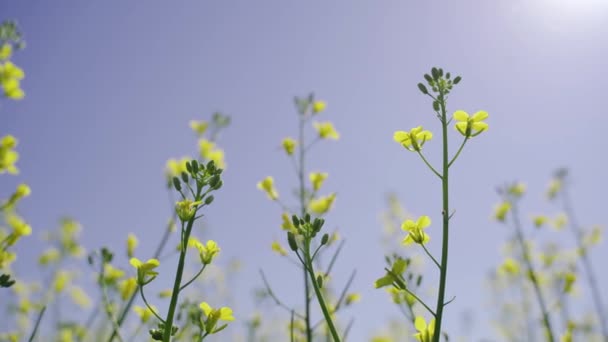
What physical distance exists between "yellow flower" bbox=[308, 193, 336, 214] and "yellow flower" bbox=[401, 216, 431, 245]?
162 centimetres

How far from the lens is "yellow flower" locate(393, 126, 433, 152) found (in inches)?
88.8

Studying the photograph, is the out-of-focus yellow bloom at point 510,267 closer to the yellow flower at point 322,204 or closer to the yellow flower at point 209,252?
the yellow flower at point 322,204

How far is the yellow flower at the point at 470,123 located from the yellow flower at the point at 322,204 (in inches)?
65.3

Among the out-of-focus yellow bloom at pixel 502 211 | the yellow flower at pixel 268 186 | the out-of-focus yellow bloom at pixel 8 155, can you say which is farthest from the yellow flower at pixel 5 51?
the out-of-focus yellow bloom at pixel 502 211

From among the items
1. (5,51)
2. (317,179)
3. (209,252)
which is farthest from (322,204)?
(5,51)

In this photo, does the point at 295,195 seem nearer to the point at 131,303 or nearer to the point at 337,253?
the point at 337,253

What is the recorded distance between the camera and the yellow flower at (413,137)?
7.40 feet

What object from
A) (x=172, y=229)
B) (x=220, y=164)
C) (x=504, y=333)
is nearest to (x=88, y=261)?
(x=172, y=229)

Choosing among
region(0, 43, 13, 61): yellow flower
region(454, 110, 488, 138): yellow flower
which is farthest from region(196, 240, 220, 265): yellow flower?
region(0, 43, 13, 61): yellow flower

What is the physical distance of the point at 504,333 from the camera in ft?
36.7

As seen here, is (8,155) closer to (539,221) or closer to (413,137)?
(413,137)

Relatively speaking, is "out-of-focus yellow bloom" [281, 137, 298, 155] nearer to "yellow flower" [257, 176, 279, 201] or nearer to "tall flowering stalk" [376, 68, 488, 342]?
"yellow flower" [257, 176, 279, 201]

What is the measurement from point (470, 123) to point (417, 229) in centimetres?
63

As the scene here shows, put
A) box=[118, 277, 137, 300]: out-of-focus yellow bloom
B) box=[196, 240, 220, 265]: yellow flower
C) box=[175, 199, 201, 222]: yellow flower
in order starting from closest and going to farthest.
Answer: box=[175, 199, 201, 222]: yellow flower → box=[196, 240, 220, 265]: yellow flower → box=[118, 277, 137, 300]: out-of-focus yellow bloom
